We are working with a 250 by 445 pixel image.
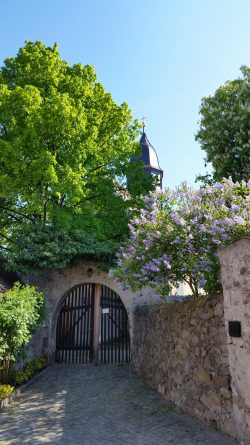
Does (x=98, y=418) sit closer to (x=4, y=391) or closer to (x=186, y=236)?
(x=4, y=391)

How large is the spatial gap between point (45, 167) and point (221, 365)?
8.18 meters

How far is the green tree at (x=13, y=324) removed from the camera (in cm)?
704

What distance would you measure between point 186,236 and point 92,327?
8.33 meters

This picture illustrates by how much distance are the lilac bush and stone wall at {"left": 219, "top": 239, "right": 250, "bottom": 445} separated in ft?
3.11

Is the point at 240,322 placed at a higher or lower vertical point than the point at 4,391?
higher

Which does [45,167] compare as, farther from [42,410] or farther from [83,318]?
[42,410]

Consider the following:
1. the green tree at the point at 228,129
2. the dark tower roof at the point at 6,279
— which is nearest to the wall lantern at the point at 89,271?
the dark tower roof at the point at 6,279

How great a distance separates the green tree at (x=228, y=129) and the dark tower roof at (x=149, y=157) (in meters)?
20.5

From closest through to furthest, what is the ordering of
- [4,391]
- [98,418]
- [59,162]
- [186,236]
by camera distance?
[98,418]
[186,236]
[4,391]
[59,162]

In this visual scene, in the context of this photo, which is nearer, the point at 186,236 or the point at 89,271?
the point at 186,236

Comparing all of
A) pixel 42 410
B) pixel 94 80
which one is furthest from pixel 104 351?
pixel 94 80

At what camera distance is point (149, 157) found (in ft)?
106

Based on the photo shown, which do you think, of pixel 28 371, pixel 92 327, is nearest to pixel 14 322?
pixel 28 371

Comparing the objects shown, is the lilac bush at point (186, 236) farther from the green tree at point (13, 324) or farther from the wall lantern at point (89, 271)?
the wall lantern at point (89, 271)
